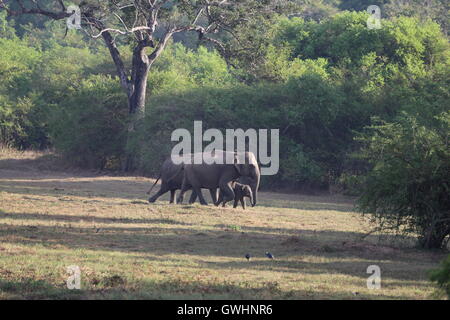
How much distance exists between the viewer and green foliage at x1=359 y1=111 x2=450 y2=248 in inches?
641

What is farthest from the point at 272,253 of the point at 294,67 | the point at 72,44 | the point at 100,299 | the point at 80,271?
the point at 72,44

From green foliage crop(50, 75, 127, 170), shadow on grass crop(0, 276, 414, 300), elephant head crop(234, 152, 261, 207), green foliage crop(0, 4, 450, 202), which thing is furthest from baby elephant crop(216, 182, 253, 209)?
green foliage crop(50, 75, 127, 170)

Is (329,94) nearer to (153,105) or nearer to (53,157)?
(153,105)

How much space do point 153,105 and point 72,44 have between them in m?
37.6

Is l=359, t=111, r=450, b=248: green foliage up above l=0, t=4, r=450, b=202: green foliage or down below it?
below

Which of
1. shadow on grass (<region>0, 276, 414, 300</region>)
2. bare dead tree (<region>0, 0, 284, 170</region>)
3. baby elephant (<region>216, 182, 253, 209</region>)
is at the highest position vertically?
bare dead tree (<region>0, 0, 284, 170</region>)

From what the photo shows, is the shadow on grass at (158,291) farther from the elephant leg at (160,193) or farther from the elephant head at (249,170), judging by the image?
the elephant leg at (160,193)

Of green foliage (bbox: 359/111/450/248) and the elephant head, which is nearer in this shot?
green foliage (bbox: 359/111/450/248)

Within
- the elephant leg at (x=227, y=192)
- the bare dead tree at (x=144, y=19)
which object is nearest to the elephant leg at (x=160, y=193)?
the elephant leg at (x=227, y=192)

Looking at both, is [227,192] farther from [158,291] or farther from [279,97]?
[158,291]

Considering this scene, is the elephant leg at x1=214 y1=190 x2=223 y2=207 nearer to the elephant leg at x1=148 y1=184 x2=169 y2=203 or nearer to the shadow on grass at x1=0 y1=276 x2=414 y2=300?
the elephant leg at x1=148 y1=184 x2=169 y2=203

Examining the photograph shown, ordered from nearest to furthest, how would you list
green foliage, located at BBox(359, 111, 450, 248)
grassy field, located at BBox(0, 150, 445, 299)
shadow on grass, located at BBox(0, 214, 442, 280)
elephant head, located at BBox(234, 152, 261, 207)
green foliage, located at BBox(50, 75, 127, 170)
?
1. grassy field, located at BBox(0, 150, 445, 299)
2. shadow on grass, located at BBox(0, 214, 442, 280)
3. green foliage, located at BBox(359, 111, 450, 248)
4. elephant head, located at BBox(234, 152, 261, 207)
5. green foliage, located at BBox(50, 75, 127, 170)

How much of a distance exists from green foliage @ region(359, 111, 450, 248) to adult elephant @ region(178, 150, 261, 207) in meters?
7.96

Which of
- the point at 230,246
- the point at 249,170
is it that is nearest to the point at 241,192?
the point at 249,170
